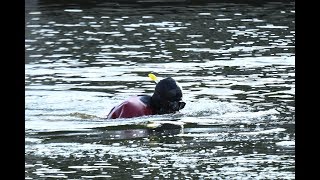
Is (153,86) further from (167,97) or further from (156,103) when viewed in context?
(167,97)

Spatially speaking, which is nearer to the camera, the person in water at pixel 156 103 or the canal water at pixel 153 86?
the canal water at pixel 153 86

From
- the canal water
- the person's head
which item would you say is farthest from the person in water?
the canal water

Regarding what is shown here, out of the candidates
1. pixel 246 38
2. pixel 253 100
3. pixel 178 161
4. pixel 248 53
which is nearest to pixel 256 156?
pixel 178 161

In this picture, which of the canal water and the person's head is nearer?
the canal water

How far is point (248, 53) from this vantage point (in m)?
18.9

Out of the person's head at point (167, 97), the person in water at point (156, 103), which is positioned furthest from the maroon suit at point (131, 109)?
the person's head at point (167, 97)

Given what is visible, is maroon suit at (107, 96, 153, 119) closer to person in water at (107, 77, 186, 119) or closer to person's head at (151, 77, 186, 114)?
person in water at (107, 77, 186, 119)

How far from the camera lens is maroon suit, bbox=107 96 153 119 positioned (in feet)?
41.0

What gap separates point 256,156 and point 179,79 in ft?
21.5

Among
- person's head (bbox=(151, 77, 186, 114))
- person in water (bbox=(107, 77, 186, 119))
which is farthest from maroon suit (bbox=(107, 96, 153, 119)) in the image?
person's head (bbox=(151, 77, 186, 114))

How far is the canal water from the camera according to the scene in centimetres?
947

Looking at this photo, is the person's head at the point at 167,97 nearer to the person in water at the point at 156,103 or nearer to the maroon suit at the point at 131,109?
the person in water at the point at 156,103

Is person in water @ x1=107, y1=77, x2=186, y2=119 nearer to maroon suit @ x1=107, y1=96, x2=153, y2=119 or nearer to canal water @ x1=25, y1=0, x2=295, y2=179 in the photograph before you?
maroon suit @ x1=107, y1=96, x2=153, y2=119

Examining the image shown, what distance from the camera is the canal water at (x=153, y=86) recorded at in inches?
373
